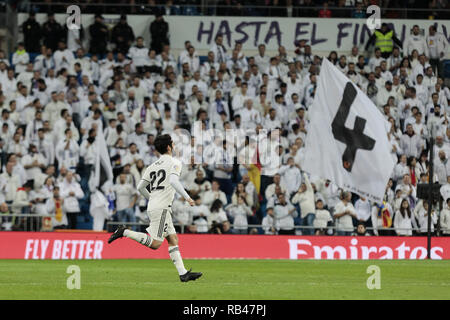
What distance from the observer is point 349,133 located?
21.7 meters

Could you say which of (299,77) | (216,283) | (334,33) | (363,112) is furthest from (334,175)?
(334,33)

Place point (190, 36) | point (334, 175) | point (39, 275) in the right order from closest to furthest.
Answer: point (39, 275) → point (334, 175) → point (190, 36)

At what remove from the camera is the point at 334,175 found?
21391 millimetres

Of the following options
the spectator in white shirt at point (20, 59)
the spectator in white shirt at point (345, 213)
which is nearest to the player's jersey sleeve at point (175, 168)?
the spectator in white shirt at point (345, 213)

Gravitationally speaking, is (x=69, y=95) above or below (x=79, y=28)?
below

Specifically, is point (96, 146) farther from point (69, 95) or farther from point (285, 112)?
point (285, 112)

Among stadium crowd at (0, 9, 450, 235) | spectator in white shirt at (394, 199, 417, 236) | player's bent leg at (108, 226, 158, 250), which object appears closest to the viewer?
player's bent leg at (108, 226, 158, 250)

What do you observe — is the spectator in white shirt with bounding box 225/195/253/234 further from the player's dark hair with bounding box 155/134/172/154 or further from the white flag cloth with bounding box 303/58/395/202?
the player's dark hair with bounding box 155/134/172/154

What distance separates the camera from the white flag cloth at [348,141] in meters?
21.1

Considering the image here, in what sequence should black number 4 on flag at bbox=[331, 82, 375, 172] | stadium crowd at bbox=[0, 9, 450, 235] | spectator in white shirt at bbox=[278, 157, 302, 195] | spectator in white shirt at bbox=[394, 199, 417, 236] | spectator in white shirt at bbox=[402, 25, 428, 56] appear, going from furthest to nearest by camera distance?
spectator in white shirt at bbox=[402, 25, 428, 56], spectator in white shirt at bbox=[278, 157, 302, 195], spectator in white shirt at bbox=[394, 199, 417, 236], stadium crowd at bbox=[0, 9, 450, 235], black number 4 on flag at bbox=[331, 82, 375, 172]

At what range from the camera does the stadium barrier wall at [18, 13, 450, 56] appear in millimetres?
36562

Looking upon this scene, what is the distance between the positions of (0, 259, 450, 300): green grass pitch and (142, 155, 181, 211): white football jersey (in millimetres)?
1289

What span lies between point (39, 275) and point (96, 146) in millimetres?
10620

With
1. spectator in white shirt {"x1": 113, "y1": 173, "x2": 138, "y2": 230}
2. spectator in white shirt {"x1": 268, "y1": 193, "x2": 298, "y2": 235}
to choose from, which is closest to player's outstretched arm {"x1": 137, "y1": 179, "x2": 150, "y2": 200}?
spectator in white shirt {"x1": 113, "y1": 173, "x2": 138, "y2": 230}
